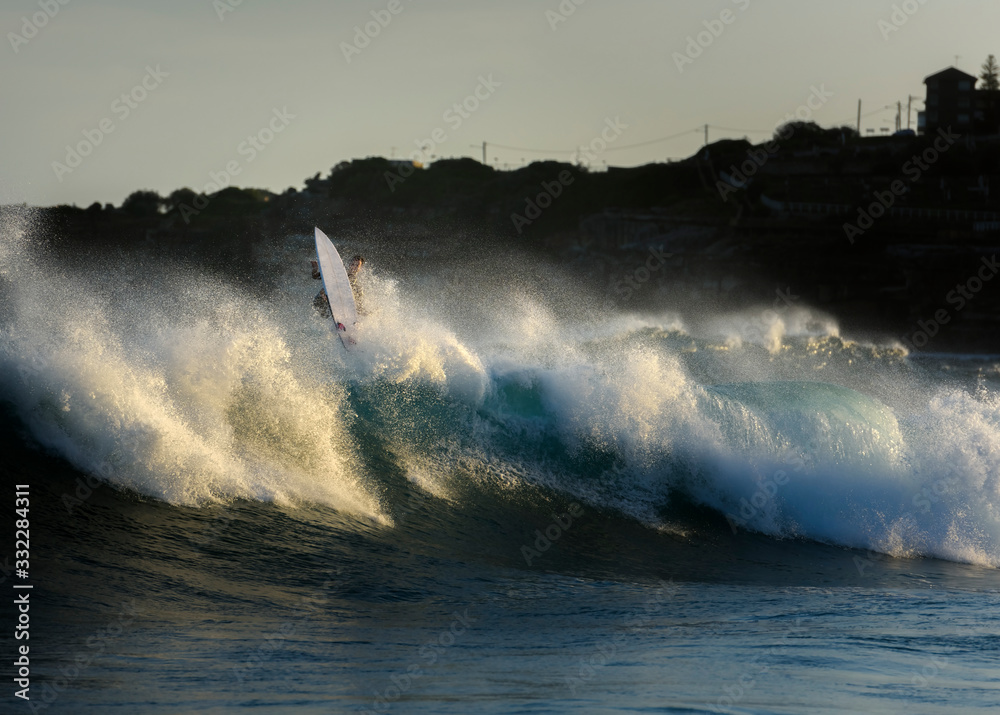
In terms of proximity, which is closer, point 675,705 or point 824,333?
point 675,705

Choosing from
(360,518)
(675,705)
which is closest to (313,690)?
(675,705)

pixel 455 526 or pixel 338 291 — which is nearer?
pixel 455 526

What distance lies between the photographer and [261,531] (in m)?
7.92

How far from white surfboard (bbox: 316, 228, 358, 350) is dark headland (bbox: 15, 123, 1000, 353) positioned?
32.3 meters

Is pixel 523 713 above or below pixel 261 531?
below

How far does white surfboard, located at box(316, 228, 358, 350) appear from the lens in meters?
13.3

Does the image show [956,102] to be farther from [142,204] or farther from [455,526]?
[455,526]

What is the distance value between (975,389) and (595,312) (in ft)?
86.0

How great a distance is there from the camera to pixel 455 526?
918 cm

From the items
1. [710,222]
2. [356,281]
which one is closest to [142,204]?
[710,222]

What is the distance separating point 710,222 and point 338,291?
157 feet

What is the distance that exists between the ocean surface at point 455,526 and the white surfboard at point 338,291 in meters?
0.30

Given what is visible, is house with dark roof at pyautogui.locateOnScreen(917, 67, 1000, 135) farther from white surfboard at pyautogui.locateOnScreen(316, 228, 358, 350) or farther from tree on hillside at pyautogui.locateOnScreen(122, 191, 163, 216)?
white surfboard at pyautogui.locateOnScreen(316, 228, 358, 350)

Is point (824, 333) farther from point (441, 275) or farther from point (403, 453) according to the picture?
point (403, 453)
